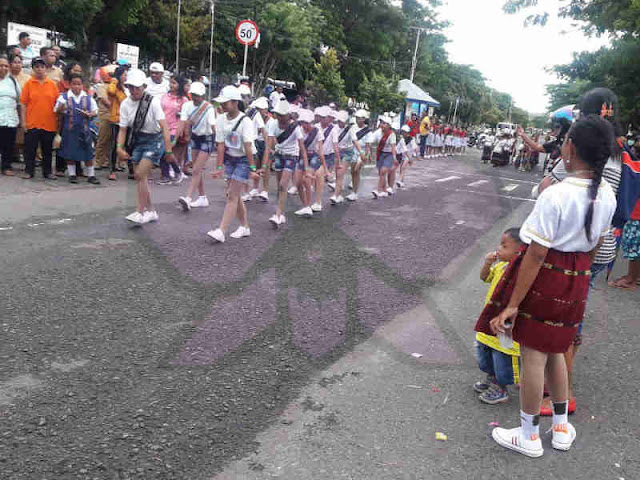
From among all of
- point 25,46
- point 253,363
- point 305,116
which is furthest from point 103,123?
point 253,363

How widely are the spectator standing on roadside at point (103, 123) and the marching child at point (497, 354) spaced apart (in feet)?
28.4

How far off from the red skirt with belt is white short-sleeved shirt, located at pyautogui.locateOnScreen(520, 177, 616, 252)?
3.2 inches

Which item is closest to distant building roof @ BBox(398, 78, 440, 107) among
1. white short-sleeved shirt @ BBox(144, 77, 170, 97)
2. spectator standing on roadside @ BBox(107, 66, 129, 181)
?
white short-sleeved shirt @ BBox(144, 77, 170, 97)

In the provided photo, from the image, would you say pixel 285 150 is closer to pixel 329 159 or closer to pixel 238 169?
pixel 238 169

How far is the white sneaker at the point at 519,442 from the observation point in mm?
3143

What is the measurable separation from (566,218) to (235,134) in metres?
4.94

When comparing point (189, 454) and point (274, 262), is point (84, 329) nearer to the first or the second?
point (189, 454)

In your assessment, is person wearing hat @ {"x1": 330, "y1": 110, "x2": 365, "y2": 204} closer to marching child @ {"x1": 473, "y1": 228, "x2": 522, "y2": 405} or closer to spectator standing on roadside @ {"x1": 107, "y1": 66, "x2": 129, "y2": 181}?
spectator standing on roadside @ {"x1": 107, "y1": 66, "x2": 129, "y2": 181}

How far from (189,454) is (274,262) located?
364 cm

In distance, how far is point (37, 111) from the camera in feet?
30.0

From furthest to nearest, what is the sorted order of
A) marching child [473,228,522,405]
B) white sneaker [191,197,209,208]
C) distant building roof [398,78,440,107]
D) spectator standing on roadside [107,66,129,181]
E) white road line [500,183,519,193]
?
distant building roof [398,78,440,107] → white road line [500,183,519,193] → spectator standing on roadside [107,66,129,181] → white sneaker [191,197,209,208] → marching child [473,228,522,405]

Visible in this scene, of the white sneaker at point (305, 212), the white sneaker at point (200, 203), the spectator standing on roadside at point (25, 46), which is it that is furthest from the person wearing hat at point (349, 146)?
the spectator standing on roadside at point (25, 46)

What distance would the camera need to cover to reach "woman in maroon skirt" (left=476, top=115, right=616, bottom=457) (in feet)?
9.21

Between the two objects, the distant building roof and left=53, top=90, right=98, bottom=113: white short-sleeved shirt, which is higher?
the distant building roof
